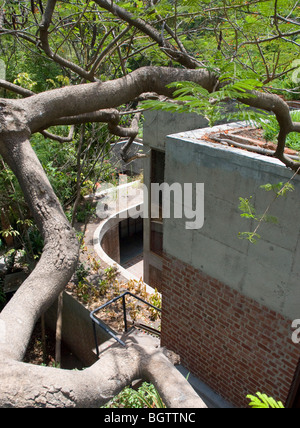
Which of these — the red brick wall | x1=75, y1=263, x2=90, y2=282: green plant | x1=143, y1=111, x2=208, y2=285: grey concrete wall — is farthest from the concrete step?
x1=143, y1=111, x2=208, y2=285: grey concrete wall

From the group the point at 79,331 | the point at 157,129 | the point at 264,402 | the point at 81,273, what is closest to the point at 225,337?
the point at 264,402

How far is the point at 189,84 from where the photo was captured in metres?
2.50

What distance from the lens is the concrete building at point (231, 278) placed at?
3.56 meters

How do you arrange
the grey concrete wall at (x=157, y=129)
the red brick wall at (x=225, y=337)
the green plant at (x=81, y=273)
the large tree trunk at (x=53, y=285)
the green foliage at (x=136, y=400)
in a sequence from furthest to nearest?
1. the green plant at (x=81, y=273)
2. the grey concrete wall at (x=157, y=129)
3. the green foliage at (x=136, y=400)
4. the red brick wall at (x=225, y=337)
5. the large tree trunk at (x=53, y=285)

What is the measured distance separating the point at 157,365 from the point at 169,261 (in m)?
2.75

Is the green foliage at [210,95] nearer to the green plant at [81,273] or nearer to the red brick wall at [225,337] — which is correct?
the red brick wall at [225,337]

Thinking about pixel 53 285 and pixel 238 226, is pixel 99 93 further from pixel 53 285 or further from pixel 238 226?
pixel 238 226

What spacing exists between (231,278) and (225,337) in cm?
93

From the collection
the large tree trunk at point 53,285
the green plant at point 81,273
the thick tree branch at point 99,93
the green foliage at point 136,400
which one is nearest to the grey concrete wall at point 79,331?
the green plant at point 81,273

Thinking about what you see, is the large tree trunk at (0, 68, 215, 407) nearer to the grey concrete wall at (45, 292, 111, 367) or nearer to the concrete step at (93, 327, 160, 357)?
the concrete step at (93, 327, 160, 357)

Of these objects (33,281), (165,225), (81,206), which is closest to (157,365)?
(33,281)

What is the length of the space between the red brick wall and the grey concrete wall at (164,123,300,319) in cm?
22

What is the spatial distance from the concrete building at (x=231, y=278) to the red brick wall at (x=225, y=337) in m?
0.01
